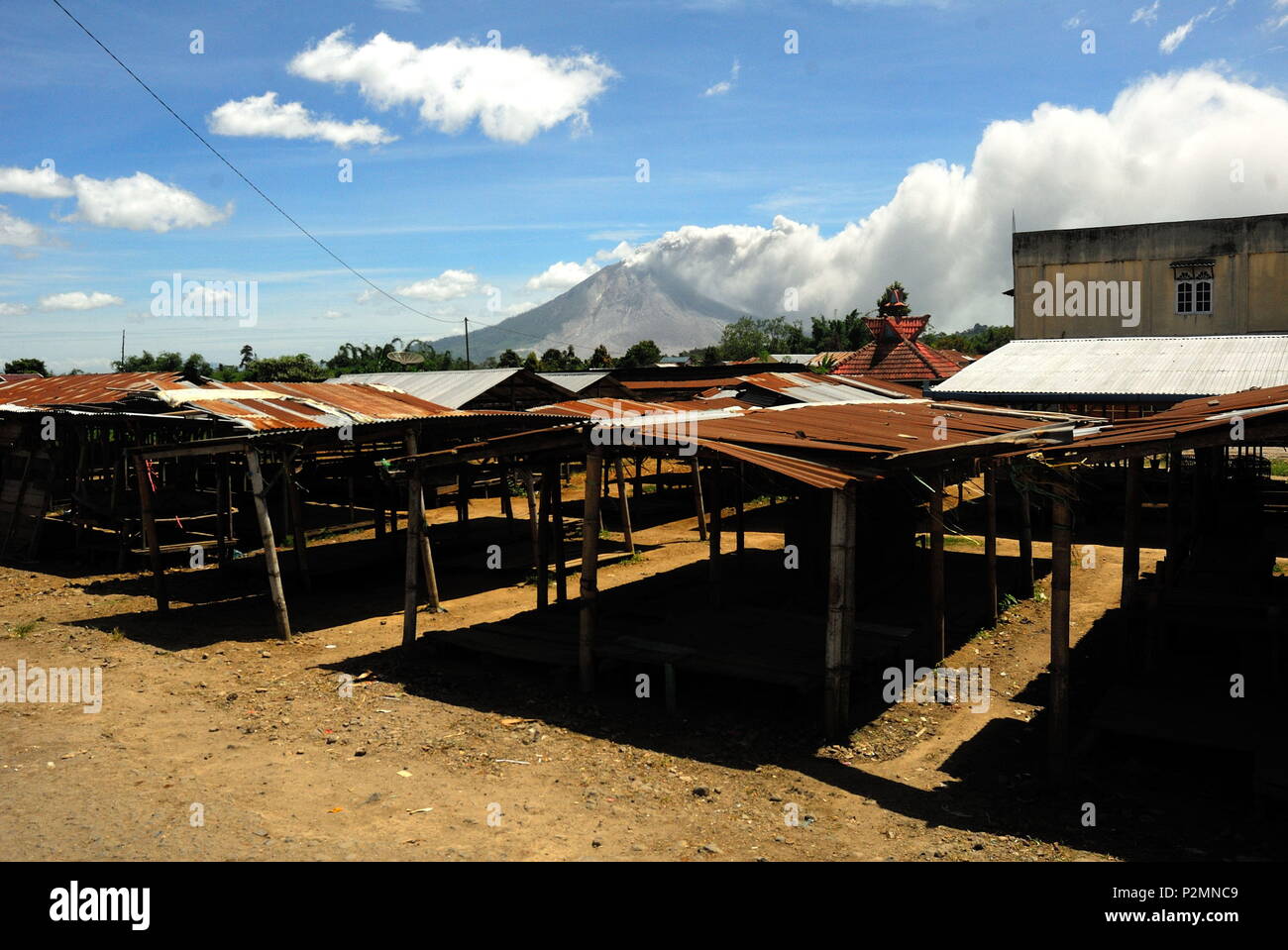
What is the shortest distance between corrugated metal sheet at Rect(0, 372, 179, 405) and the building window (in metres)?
34.5

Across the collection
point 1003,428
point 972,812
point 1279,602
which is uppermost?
point 1003,428

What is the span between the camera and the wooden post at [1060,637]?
283 inches

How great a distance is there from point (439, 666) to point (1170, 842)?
24.7ft

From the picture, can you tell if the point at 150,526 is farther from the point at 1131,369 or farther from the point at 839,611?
the point at 1131,369

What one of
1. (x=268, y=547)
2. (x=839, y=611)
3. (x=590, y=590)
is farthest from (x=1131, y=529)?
(x=268, y=547)

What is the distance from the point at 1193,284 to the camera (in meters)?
34.6

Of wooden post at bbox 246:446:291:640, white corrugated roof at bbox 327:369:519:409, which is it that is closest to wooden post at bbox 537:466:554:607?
wooden post at bbox 246:446:291:640

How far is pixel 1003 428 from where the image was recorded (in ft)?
37.4

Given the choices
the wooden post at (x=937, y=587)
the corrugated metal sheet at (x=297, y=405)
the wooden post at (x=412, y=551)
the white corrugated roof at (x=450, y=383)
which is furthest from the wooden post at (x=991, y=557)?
the white corrugated roof at (x=450, y=383)

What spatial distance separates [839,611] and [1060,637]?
1.80m

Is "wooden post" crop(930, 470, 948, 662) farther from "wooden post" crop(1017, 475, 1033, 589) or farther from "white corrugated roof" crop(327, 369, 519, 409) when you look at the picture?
"white corrugated roof" crop(327, 369, 519, 409)

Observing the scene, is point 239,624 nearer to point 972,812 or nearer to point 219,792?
point 219,792
